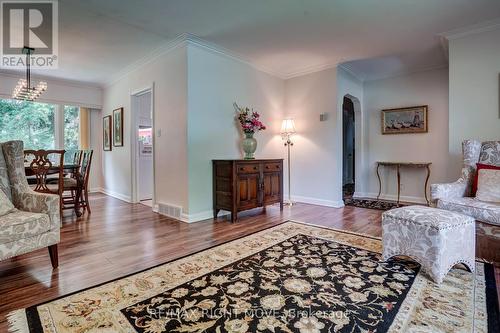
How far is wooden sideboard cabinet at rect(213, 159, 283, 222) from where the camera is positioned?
11.4 feet

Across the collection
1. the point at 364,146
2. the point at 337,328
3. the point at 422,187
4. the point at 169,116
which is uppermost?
the point at 169,116

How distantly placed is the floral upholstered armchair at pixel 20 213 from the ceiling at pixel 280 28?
181cm

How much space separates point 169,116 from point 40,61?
2.73 meters

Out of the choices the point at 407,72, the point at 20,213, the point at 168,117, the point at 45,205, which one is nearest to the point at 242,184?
the point at 168,117

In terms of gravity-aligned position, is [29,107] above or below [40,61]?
below

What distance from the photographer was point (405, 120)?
4.98 metres

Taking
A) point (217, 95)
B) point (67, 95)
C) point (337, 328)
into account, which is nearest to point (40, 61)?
point (67, 95)

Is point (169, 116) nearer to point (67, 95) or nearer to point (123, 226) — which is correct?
point (123, 226)

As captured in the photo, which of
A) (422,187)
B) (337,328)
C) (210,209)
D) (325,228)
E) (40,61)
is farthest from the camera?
(422,187)

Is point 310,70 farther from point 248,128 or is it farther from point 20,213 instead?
point 20,213

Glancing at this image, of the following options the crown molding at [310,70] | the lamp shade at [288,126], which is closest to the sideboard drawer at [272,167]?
the lamp shade at [288,126]

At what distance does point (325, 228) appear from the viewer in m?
3.12

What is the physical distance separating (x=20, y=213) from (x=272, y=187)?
3.02 m

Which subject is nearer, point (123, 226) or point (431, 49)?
point (123, 226)
